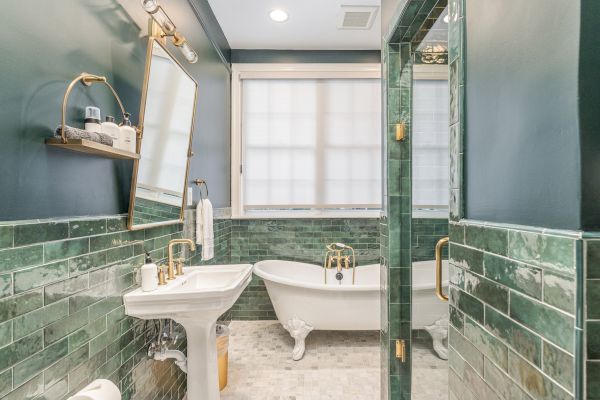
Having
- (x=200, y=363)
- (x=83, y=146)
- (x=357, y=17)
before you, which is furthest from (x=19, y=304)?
(x=357, y=17)

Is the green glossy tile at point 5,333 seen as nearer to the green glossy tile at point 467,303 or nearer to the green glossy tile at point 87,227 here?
the green glossy tile at point 87,227

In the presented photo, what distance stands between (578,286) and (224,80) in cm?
327

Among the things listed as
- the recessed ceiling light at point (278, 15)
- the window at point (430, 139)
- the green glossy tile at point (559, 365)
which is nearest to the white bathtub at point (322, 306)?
the window at point (430, 139)

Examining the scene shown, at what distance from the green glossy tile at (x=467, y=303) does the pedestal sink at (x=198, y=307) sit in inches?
39.2

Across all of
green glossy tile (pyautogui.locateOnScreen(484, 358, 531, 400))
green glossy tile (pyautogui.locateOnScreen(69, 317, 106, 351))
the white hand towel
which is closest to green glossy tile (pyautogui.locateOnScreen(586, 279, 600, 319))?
green glossy tile (pyautogui.locateOnScreen(484, 358, 531, 400))

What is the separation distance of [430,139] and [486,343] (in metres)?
0.97

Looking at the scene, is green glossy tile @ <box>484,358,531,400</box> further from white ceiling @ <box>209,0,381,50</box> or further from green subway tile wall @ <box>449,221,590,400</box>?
white ceiling @ <box>209,0,381,50</box>

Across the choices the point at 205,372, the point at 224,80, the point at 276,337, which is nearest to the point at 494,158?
the point at 205,372

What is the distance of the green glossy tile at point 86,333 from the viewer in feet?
3.60

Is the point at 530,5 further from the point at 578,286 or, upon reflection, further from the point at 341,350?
the point at 341,350

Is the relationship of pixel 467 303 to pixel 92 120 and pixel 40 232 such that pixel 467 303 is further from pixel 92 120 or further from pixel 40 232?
pixel 92 120

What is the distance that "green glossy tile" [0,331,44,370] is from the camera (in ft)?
2.75

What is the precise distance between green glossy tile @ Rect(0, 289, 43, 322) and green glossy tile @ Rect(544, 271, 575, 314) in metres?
1.29

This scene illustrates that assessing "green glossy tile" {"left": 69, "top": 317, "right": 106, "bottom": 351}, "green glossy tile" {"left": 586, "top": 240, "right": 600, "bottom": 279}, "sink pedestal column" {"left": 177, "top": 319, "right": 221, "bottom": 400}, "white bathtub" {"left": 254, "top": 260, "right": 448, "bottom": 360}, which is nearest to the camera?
"green glossy tile" {"left": 586, "top": 240, "right": 600, "bottom": 279}
